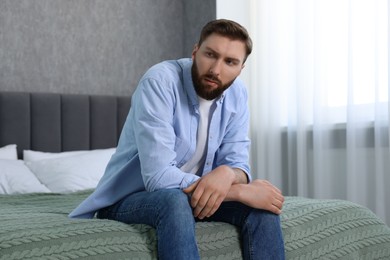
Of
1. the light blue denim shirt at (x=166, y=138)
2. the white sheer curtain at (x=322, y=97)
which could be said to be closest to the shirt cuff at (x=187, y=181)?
the light blue denim shirt at (x=166, y=138)

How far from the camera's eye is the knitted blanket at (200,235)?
160 cm

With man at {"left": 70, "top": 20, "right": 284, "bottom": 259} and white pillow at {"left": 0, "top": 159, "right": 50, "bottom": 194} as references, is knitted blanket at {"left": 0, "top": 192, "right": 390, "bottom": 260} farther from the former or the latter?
white pillow at {"left": 0, "top": 159, "right": 50, "bottom": 194}

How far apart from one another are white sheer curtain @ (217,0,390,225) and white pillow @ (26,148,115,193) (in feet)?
4.37

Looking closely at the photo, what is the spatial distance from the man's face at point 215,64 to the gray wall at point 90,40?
236 cm

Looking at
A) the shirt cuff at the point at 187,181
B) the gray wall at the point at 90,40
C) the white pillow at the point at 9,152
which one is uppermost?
the gray wall at the point at 90,40

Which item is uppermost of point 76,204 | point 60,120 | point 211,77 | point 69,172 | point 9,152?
point 211,77

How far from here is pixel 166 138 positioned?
193 cm

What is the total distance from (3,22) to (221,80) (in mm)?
2516

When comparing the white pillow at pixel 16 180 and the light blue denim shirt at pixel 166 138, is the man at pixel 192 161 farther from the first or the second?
the white pillow at pixel 16 180

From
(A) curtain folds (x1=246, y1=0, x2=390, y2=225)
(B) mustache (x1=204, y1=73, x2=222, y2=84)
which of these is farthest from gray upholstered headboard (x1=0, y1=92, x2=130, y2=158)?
(B) mustache (x1=204, y1=73, x2=222, y2=84)

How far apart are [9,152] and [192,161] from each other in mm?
1903

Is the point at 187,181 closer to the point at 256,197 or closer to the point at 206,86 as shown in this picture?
the point at 256,197

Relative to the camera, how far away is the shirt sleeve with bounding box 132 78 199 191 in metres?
1.88

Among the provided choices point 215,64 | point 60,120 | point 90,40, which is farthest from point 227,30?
point 90,40
